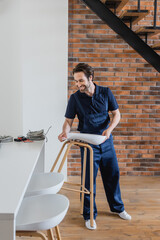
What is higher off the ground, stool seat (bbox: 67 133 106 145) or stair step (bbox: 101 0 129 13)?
stair step (bbox: 101 0 129 13)

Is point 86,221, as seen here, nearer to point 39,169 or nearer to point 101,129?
point 39,169

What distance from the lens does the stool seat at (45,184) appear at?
189cm

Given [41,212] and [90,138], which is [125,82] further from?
[41,212]

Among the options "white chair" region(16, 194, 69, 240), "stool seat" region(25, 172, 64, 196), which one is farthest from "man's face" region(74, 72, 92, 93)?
"white chair" region(16, 194, 69, 240)

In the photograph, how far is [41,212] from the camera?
5.05 feet

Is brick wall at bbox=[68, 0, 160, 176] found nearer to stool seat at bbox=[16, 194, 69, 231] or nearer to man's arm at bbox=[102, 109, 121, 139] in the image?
man's arm at bbox=[102, 109, 121, 139]

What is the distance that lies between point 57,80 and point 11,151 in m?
1.46

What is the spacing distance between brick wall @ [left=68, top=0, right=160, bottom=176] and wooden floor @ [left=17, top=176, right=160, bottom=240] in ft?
1.88

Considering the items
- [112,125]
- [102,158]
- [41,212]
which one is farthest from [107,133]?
[41,212]

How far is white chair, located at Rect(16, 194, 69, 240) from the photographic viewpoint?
1.40 metres

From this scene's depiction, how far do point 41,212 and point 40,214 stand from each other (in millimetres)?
27

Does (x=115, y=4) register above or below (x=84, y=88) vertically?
above

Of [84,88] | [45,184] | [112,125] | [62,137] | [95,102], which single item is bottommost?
[45,184]

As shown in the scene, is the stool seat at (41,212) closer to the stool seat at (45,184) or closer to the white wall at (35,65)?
the stool seat at (45,184)
